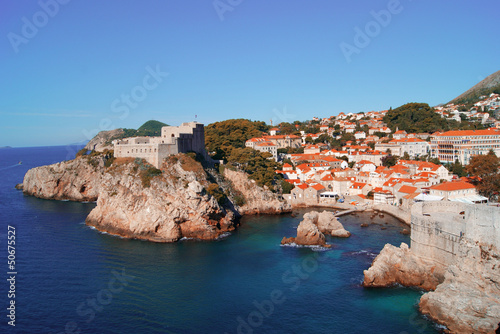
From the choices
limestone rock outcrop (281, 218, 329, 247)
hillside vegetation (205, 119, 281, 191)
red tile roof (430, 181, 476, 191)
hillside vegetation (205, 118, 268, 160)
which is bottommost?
limestone rock outcrop (281, 218, 329, 247)

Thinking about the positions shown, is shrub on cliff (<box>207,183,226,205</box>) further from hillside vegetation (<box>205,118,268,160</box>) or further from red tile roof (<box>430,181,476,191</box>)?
red tile roof (<box>430,181,476,191</box>)

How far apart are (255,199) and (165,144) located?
12.2 m

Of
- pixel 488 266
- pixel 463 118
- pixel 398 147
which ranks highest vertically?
pixel 463 118

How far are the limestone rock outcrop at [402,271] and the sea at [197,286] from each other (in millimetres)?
745

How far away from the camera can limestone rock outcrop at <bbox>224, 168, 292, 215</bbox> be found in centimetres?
4188

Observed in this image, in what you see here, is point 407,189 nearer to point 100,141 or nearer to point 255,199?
point 255,199

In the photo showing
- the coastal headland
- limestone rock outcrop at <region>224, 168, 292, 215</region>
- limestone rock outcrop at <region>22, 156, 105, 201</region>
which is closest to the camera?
the coastal headland

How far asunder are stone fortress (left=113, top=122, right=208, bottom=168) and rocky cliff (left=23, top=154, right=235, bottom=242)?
98cm

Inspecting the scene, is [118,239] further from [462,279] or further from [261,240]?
[462,279]

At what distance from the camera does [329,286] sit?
71.1 ft

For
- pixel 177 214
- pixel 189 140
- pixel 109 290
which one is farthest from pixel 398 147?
pixel 109 290

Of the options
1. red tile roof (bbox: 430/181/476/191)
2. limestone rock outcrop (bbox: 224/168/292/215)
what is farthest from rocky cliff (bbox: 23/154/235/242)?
red tile roof (bbox: 430/181/476/191)

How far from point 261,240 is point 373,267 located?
36.4 ft

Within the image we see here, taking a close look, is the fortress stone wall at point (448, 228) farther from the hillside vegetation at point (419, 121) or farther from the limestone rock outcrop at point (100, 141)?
the limestone rock outcrop at point (100, 141)
